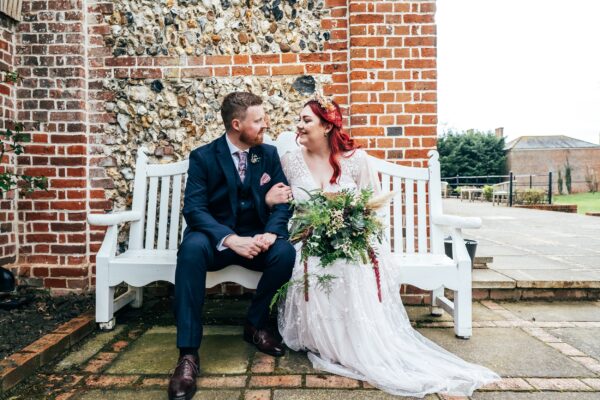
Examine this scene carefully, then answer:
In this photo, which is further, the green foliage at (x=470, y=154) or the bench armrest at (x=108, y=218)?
the green foliage at (x=470, y=154)

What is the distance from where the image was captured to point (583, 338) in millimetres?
3002

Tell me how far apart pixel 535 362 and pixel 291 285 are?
60.6 inches

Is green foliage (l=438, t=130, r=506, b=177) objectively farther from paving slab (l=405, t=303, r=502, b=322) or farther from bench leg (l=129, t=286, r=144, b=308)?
bench leg (l=129, t=286, r=144, b=308)

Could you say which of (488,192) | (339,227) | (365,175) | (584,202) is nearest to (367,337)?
(339,227)

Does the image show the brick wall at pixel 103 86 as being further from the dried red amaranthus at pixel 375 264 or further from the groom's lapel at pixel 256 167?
the dried red amaranthus at pixel 375 264

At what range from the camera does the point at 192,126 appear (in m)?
3.90

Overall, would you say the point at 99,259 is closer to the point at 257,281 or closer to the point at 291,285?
the point at 257,281

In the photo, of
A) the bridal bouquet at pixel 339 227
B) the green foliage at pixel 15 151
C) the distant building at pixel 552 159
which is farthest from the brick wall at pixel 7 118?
the distant building at pixel 552 159

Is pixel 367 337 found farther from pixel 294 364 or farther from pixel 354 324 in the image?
pixel 294 364

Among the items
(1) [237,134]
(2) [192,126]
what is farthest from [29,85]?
(1) [237,134]

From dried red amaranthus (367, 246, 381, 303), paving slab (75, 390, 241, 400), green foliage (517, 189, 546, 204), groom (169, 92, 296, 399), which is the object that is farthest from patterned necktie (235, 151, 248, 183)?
green foliage (517, 189, 546, 204)

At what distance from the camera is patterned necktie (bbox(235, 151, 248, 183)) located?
306 cm

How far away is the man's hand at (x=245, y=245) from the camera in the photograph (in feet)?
8.73

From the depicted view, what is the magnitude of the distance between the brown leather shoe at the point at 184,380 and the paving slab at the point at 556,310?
263 centimetres
